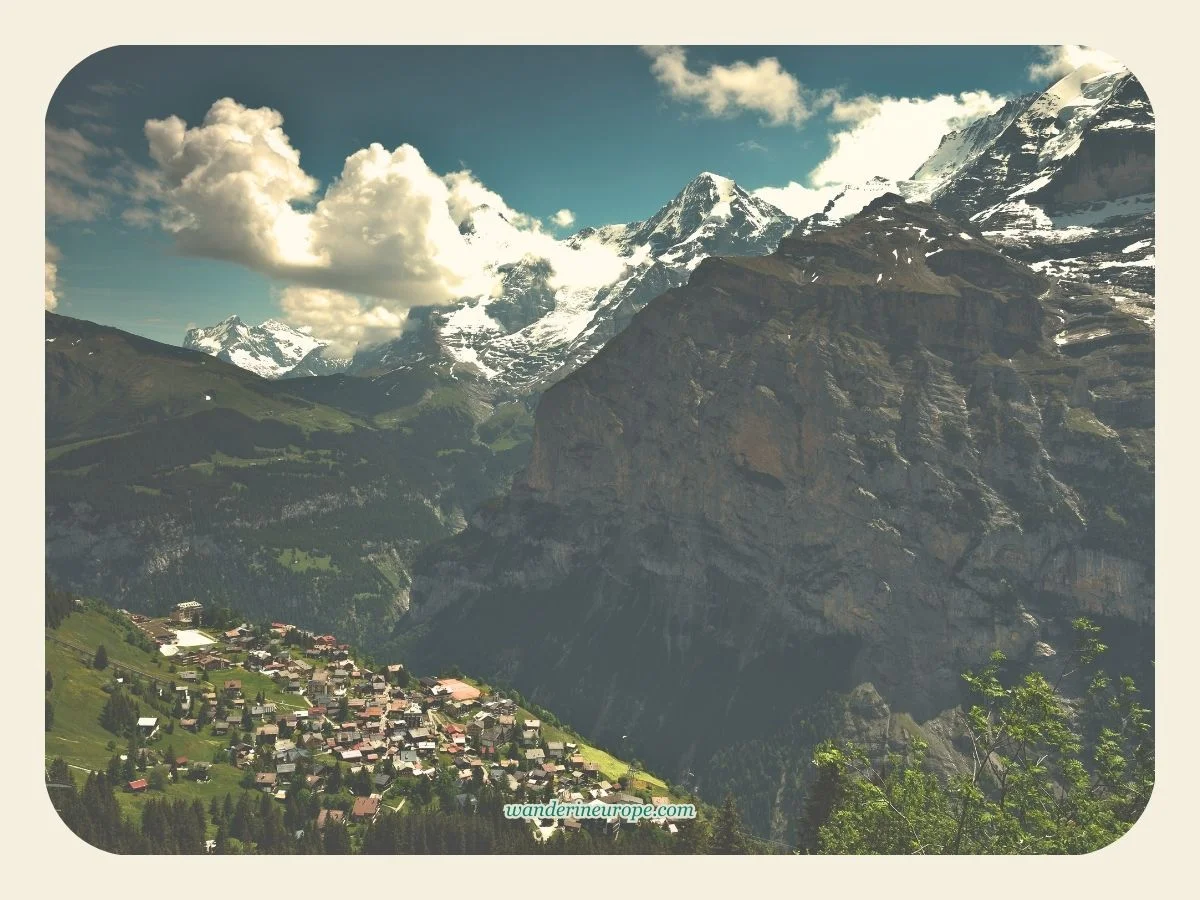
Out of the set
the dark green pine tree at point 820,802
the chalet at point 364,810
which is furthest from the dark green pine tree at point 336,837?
the dark green pine tree at point 820,802

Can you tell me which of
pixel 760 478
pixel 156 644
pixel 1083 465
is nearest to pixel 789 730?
pixel 760 478

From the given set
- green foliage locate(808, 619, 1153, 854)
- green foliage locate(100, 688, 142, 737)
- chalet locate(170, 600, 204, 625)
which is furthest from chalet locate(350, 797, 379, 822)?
chalet locate(170, 600, 204, 625)

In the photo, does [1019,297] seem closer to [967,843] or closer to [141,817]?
[967,843]

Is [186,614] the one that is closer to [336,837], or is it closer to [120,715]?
[120,715]

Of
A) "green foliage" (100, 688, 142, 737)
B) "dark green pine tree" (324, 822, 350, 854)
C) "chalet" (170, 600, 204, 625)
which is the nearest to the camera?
"dark green pine tree" (324, 822, 350, 854)

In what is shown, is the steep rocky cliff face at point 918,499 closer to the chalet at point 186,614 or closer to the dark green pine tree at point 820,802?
the chalet at point 186,614

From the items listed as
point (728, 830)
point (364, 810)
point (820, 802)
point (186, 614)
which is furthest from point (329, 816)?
point (186, 614)

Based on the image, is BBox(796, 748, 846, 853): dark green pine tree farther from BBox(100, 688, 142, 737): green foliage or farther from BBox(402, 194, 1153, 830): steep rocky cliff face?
BBox(402, 194, 1153, 830): steep rocky cliff face

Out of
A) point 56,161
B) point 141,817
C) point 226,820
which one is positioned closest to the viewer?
point 56,161
